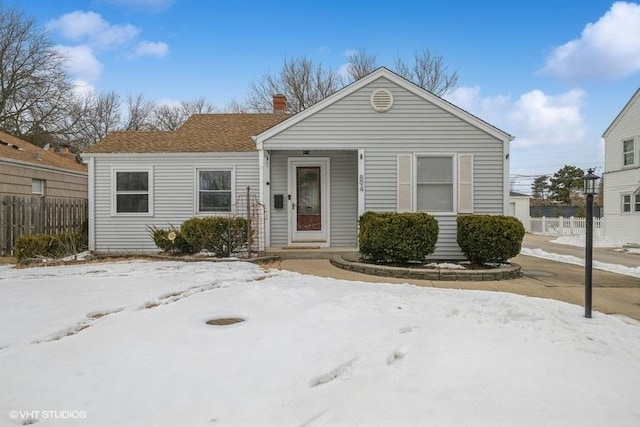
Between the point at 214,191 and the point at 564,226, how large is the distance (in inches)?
909

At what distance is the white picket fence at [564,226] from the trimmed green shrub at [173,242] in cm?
2130

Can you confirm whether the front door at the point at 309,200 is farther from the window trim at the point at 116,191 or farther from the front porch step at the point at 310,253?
the window trim at the point at 116,191

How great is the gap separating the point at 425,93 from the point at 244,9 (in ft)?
27.6

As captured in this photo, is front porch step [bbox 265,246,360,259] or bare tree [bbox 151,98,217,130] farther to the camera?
bare tree [bbox 151,98,217,130]

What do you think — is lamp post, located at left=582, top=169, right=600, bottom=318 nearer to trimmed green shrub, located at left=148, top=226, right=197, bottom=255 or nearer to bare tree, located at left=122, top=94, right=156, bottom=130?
trimmed green shrub, located at left=148, top=226, right=197, bottom=255

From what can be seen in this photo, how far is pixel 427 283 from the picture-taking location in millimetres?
7238

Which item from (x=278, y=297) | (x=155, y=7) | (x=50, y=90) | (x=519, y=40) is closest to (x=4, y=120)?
(x=50, y=90)

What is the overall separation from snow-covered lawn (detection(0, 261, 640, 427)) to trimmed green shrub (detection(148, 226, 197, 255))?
3951 millimetres

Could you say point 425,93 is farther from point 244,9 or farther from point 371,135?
point 244,9

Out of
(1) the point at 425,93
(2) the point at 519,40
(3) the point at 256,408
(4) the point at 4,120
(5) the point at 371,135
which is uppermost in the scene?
(2) the point at 519,40

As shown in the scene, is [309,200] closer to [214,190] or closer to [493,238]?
[214,190]

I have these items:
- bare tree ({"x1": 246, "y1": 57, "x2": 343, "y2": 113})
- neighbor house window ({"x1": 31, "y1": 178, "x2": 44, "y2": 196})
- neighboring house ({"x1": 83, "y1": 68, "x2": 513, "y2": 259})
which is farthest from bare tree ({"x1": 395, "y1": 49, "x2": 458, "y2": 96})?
neighbor house window ({"x1": 31, "y1": 178, "x2": 44, "y2": 196})

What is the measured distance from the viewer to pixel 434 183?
391 inches

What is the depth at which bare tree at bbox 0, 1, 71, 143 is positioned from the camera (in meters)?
22.3
